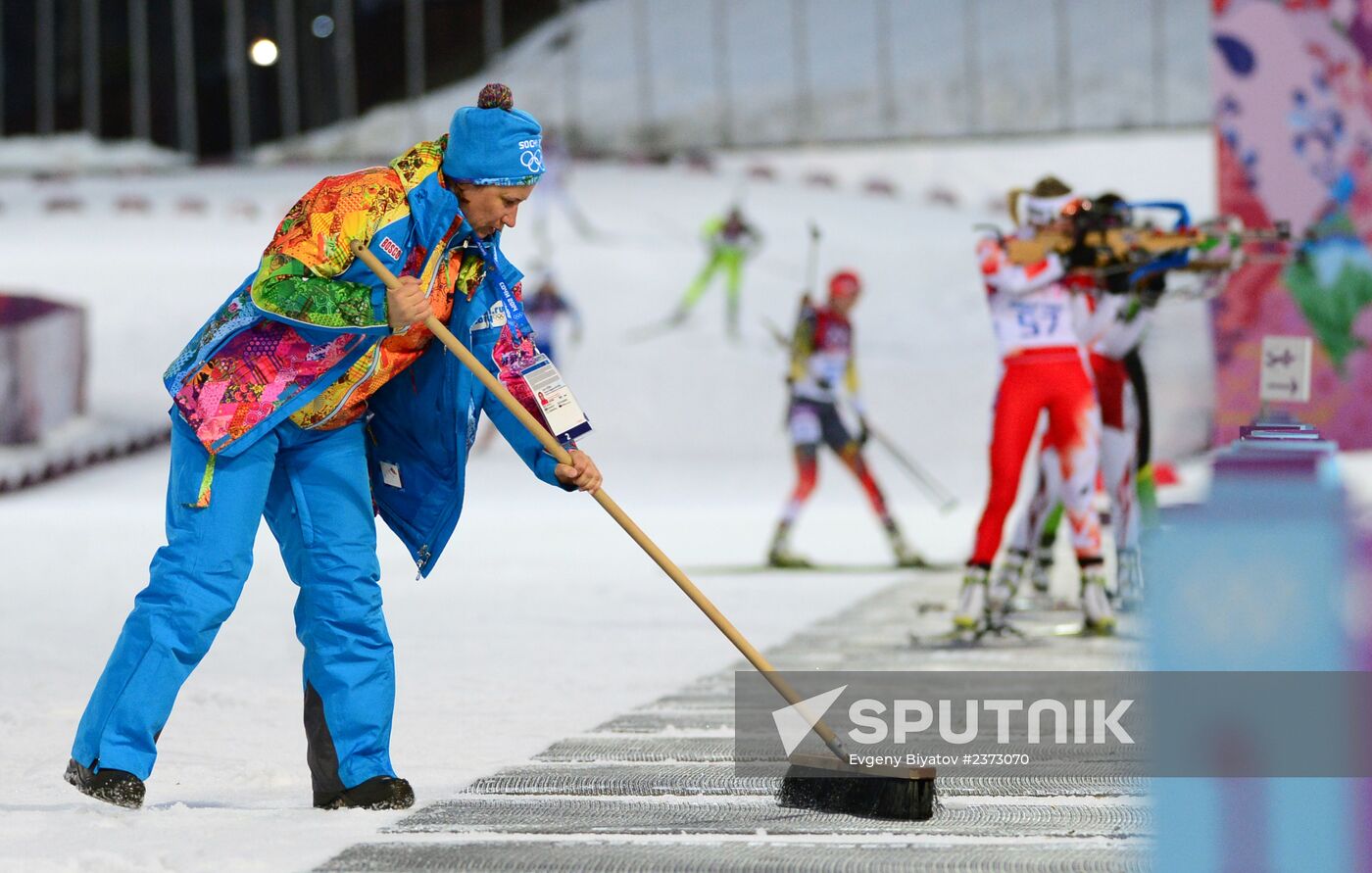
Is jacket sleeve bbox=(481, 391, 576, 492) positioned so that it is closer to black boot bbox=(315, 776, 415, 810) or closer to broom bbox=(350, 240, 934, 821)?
broom bbox=(350, 240, 934, 821)

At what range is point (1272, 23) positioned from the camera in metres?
13.1

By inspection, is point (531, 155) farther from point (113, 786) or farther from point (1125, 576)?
point (1125, 576)

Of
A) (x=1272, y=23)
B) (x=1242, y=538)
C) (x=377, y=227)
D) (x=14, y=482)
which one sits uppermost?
(x=1272, y=23)

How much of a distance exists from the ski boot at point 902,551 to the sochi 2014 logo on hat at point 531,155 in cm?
731

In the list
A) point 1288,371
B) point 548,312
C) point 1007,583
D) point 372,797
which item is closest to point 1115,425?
point 1007,583

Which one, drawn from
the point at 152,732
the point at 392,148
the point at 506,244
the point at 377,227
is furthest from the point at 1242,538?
the point at 392,148

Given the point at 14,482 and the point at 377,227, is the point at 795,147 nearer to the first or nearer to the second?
the point at 14,482

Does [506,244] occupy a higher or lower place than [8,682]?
higher

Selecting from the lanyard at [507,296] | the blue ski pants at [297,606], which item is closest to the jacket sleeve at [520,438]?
the lanyard at [507,296]

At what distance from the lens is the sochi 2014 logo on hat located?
3688 millimetres

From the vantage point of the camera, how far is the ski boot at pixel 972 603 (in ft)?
22.7

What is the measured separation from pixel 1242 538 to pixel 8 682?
4.60m

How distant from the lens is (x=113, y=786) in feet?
11.9

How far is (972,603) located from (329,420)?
3.60m
